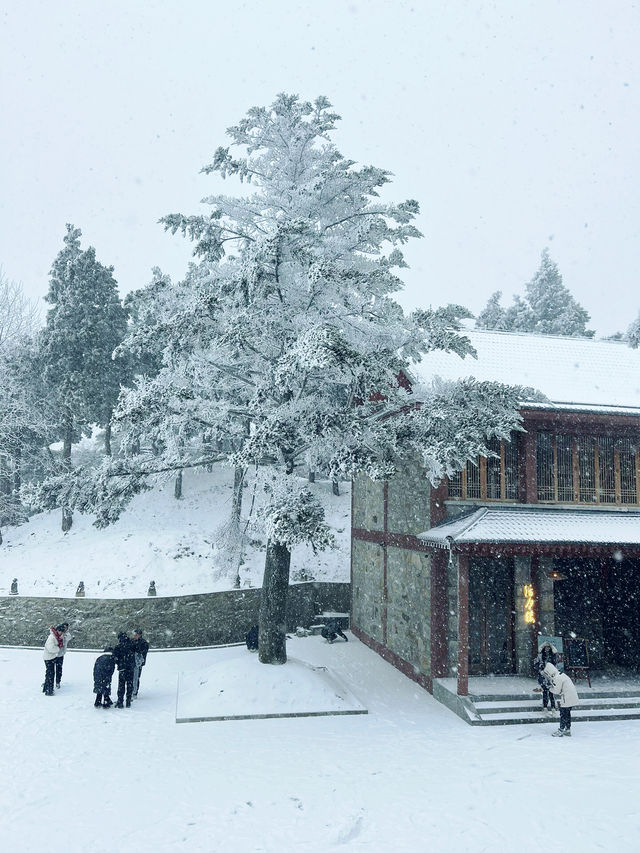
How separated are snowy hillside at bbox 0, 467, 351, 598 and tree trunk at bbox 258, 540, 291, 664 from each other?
517cm

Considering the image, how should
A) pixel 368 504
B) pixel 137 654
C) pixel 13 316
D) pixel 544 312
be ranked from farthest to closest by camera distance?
pixel 544 312 → pixel 13 316 → pixel 368 504 → pixel 137 654

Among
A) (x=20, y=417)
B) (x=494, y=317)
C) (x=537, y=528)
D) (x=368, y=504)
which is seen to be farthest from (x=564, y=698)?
(x=494, y=317)

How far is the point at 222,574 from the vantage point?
74.8 feet

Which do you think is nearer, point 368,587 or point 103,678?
point 103,678

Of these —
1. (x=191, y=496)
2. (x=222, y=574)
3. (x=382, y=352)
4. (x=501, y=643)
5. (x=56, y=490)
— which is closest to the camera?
(x=382, y=352)

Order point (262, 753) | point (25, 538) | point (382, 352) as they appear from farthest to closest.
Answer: point (25, 538) < point (382, 352) < point (262, 753)

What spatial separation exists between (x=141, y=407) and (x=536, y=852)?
10.7 metres

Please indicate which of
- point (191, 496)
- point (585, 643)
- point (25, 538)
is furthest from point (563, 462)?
point (25, 538)

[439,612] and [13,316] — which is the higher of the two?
[13,316]

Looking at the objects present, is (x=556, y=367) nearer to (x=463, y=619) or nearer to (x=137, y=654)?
(x=463, y=619)

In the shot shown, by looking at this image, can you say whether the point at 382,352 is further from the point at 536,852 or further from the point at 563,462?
the point at 536,852

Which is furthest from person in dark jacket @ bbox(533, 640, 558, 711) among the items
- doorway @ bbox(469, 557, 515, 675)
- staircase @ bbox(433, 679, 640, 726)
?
doorway @ bbox(469, 557, 515, 675)

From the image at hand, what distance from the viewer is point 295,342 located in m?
13.2

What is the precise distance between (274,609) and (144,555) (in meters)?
11.5
